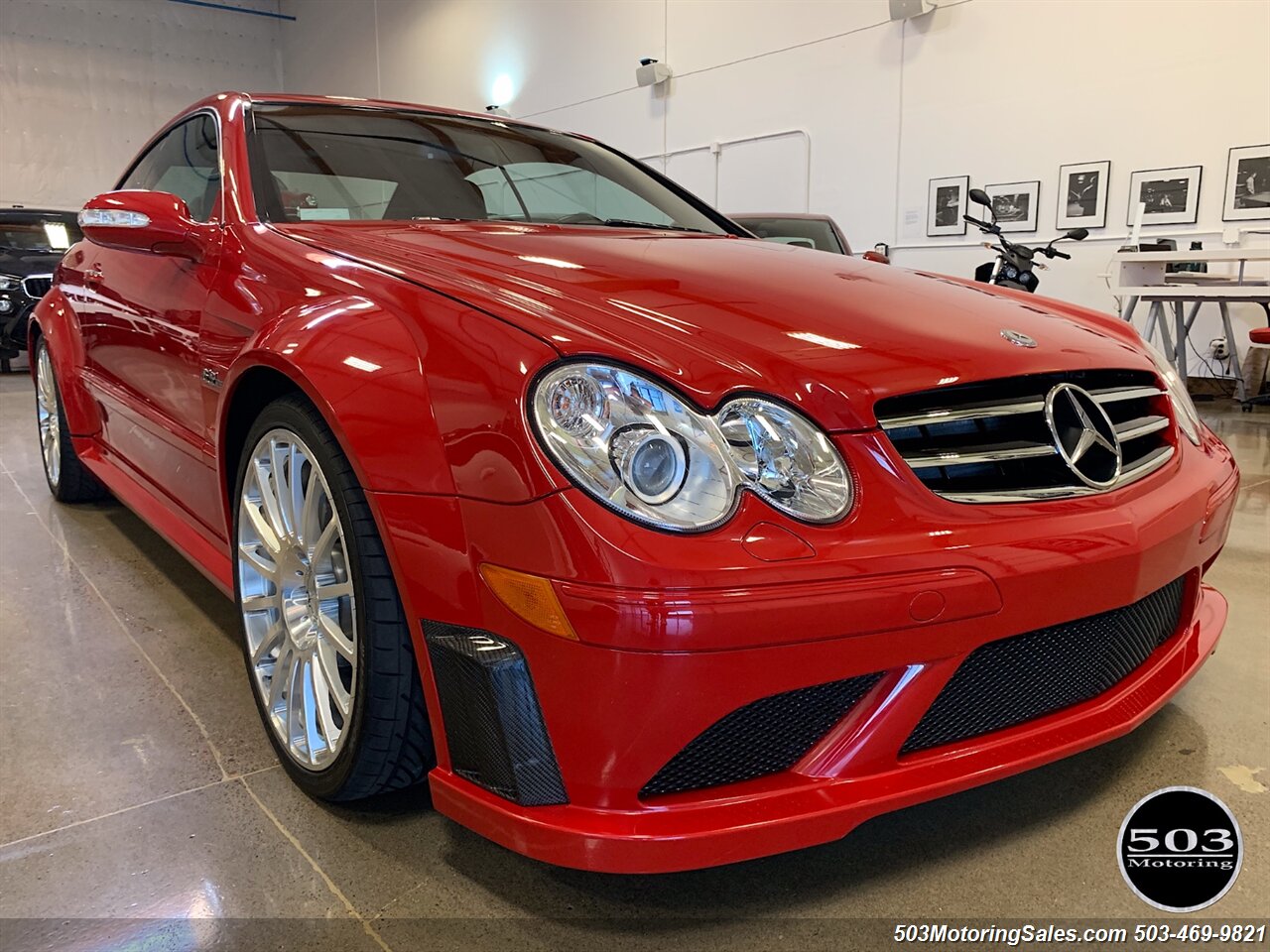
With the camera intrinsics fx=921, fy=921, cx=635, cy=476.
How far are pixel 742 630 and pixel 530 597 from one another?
0.22m

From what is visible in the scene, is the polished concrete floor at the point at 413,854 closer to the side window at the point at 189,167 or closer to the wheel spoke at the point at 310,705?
the wheel spoke at the point at 310,705

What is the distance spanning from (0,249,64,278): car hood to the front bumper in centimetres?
796

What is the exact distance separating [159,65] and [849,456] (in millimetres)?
16622

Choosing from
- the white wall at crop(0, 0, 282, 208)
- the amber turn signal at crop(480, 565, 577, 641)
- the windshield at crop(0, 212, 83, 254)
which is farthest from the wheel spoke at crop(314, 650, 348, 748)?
the white wall at crop(0, 0, 282, 208)

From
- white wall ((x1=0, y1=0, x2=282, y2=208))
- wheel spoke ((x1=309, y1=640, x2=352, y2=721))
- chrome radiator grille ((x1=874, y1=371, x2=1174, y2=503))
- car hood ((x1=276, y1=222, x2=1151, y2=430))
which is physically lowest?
wheel spoke ((x1=309, y1=640, x2=352, y2=721))

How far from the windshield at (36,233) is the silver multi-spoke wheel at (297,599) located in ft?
24.4

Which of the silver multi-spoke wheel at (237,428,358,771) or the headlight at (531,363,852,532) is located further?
the silver multi-spoke wheel at (237,428,358,771)

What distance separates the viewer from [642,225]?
207 cm

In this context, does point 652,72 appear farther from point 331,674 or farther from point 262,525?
point 331,674

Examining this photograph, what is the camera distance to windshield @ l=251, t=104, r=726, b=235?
A: 5.68 feet

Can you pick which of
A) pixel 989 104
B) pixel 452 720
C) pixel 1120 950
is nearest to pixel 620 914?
pixel 452 720

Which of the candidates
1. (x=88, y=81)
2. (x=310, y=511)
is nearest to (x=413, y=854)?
(x=310, y=511)

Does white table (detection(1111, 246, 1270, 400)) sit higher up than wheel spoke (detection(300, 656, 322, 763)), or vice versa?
white table (detection(1111, 246, 1270, 400))

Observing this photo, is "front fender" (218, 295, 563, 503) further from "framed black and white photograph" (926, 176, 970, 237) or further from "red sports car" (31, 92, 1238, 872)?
"framed black and white photograph" (926, 176, 970, 237)
